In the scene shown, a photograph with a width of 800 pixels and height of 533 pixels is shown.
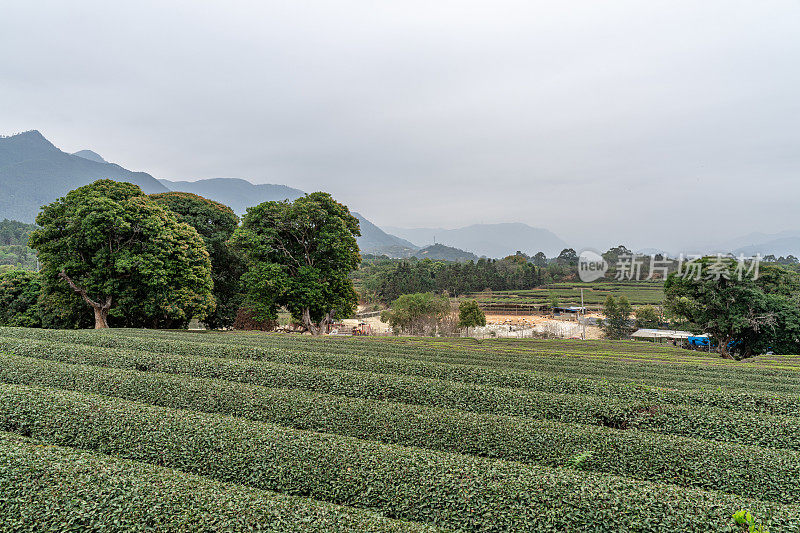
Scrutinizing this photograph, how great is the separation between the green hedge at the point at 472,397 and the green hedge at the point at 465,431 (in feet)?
2.29

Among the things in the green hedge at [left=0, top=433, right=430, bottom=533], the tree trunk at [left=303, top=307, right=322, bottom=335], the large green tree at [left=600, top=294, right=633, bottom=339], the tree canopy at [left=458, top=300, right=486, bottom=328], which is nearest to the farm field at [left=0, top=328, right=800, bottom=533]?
the green hedge at [left=0, top=433, right=430, bottom=533]

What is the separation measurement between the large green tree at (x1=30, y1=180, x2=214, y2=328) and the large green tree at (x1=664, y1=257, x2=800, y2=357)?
90.6 ft

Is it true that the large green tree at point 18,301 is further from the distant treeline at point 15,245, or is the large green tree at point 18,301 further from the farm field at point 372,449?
the distant treeline at point 15,245

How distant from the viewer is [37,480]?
4.39 metres

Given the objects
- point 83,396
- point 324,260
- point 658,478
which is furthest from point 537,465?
point 324,260

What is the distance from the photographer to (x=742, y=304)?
21688 millimetres

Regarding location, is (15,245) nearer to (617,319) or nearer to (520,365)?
(520,365)

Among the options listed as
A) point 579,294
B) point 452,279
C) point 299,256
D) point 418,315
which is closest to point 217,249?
point 299,256

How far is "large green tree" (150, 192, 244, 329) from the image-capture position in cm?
2298

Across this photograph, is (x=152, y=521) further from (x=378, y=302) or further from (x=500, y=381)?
(x=378, y=302)

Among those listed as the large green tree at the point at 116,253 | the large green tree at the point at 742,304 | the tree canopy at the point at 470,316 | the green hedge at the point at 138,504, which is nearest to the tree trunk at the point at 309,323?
the large green tree at the point at 116,253

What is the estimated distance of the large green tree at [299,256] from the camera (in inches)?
747

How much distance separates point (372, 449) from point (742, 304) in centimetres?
2609

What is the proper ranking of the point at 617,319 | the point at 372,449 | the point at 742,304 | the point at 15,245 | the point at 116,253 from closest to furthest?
the point at 372,449, the point at 116,253, the point at 742,304, the point at 617,319, the point at 15,245
